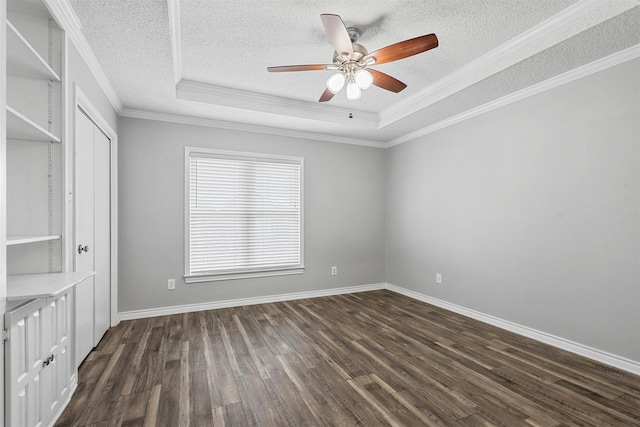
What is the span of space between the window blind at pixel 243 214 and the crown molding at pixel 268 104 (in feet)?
2.60

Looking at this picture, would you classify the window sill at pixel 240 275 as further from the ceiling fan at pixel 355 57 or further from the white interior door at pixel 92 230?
the ceiling fan at pixel 355 57

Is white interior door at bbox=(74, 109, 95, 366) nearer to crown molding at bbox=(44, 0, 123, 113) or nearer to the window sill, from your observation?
crown molding at bbox=(44, 0, 123, 113)

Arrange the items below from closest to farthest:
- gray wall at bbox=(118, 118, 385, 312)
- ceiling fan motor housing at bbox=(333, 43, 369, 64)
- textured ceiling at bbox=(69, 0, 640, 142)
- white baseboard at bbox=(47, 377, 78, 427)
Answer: white baseboard at bbox=(47, 377, 78, 427)
textured ceiling at bbox=(69, 0, 640, 142)
ceiling fan motor housing at bbox=(333, 43, 369, 64)
gray wall at bbox=(118, 118, 385, 312)

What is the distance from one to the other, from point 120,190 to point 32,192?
68.9 inches

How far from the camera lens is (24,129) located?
5.35 ft

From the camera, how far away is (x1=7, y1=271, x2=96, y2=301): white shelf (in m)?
1.37

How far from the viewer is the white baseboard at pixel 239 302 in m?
3.55

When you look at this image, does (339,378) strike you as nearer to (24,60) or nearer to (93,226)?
(93,226)

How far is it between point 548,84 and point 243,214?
3729 millimetres

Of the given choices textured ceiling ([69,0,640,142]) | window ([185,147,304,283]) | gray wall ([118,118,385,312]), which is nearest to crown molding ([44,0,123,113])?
textured ceiling ([69,0,640,142])

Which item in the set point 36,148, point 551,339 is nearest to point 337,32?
point 36,148

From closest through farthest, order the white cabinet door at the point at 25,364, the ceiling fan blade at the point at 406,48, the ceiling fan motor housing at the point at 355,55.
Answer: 1. the white cabinet door at the point at 25,364
2. the ceiling fan blade at the point at 406,48
3. the ceiling fan motor housing at the point at 355,55

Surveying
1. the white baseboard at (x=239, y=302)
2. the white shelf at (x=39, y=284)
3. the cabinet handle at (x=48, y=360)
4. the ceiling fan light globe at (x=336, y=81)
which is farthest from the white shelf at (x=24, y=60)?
the white baseboard at (x=239, y=302)

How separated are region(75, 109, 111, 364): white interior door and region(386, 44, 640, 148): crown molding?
12.9 feet
